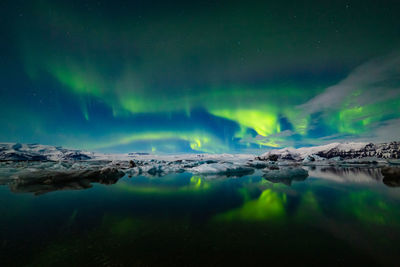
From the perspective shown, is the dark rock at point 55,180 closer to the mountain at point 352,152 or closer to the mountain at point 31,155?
the mountain at point 352,152

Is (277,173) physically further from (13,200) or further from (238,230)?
(13,200)

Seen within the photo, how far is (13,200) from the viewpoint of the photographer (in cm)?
782

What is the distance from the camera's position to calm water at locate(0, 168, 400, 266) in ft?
10.3

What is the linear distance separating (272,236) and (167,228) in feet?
9.42

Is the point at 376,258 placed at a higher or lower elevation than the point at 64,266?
lower

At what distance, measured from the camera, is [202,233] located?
425 cm

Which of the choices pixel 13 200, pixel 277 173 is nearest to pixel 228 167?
pixel 277 173

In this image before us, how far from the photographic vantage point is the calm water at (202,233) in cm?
314

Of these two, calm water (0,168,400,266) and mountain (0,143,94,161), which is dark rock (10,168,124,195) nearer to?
calm water (0,168,400,266)

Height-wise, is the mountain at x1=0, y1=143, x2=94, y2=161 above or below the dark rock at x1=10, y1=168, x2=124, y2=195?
above

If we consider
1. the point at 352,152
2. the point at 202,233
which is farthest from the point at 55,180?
the point at 352,152

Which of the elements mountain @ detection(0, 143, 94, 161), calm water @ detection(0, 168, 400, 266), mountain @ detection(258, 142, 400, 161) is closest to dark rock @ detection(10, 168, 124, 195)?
calm water @ detection(0, 168, 400, 266)

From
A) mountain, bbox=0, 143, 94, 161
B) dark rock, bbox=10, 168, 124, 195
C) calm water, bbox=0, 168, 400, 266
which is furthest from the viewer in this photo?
mountain, bbox=0, 143, 94, 161

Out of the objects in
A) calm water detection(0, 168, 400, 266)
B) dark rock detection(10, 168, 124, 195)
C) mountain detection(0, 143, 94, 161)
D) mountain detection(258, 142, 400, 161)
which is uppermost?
mountain detection(0, 143, 94, 161)
